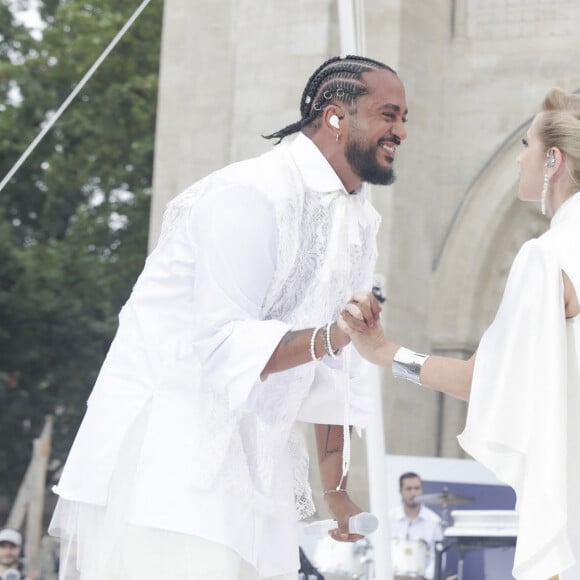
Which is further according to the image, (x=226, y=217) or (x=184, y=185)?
(x=184, y=185)

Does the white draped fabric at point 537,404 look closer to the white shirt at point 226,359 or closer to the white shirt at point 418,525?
the white shirt at point 226,359

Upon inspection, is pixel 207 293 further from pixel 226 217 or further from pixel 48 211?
pixel 48 211

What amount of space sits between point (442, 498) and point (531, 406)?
22.3 ft

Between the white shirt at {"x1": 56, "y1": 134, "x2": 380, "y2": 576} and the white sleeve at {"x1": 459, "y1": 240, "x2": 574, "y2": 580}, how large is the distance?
0.49 meters

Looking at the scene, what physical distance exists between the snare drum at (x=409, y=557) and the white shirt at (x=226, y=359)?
6.46 metres

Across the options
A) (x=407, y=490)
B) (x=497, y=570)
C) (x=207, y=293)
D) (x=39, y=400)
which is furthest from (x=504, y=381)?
(x=39, y=400)

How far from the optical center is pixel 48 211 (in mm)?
23484

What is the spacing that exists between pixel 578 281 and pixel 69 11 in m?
21.1

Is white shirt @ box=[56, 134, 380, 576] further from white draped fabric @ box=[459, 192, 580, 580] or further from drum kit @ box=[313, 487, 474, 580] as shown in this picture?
drum kit @ box=[313, 487, 474, 580]

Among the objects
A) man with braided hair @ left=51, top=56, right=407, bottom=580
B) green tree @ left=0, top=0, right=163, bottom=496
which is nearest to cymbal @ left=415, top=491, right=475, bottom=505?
man with braided hair @ left=51, top=56, right=407, bottom=580

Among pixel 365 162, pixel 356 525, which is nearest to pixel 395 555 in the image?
pixel 356 525

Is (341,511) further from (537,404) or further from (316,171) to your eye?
(316,171)

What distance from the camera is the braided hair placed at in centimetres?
384

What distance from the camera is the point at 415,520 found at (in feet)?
35.2
